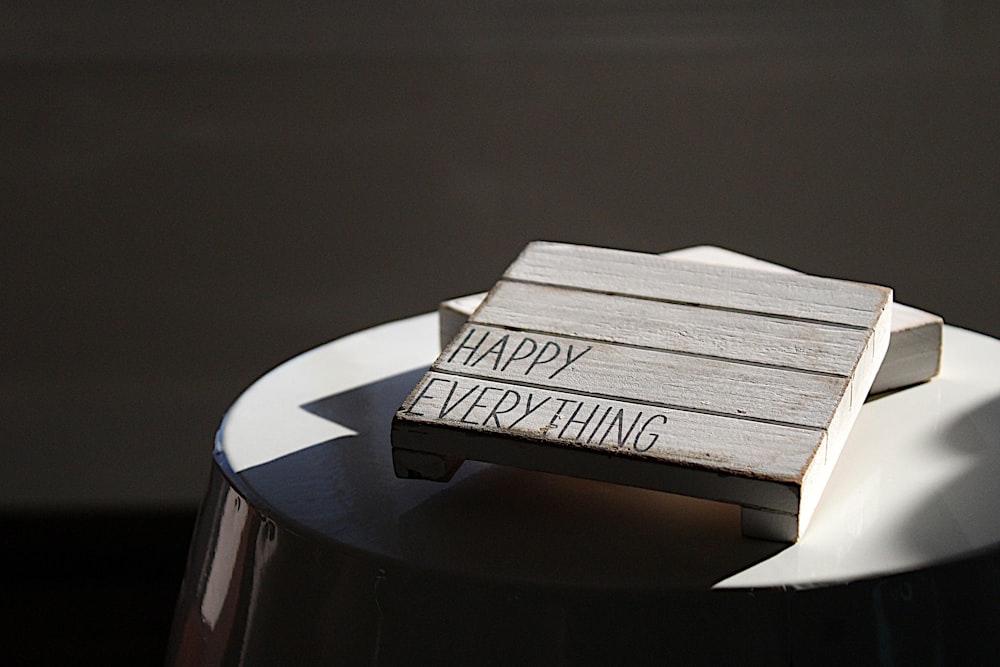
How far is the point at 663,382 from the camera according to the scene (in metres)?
0.65

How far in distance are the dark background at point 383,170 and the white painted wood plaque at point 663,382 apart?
2.45 feet

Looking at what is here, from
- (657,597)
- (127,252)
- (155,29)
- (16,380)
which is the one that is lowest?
(657,597)

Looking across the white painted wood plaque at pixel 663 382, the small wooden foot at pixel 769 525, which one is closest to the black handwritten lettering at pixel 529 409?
the white painted wood plaque at pixel 663 382

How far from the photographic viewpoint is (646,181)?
150 centimetres

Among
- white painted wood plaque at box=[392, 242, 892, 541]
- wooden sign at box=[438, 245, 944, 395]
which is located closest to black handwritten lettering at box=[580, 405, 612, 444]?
white painted wood plaque at box=[392, 242, 892, 541]

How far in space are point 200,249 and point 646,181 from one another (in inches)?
21.7

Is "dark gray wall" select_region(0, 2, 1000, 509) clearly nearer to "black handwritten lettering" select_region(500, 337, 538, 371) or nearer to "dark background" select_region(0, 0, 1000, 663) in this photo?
"dark background" select_region(0, 0, 1000, 663)

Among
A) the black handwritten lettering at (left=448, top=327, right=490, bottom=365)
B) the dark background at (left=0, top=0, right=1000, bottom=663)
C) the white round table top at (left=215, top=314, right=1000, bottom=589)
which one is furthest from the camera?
the dark background at (left=0, top=0, right=1000, bottom=663)

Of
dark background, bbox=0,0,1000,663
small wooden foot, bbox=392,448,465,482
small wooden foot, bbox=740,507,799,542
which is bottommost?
small wooden foot, bbox=740,507,799,542

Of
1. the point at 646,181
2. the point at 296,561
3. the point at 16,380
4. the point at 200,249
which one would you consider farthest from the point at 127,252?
the point at 296,561

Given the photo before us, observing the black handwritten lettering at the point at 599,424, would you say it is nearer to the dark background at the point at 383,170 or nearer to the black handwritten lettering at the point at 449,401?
the black handwritten lettering at the point at 449,401

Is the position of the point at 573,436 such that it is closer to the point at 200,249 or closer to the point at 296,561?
the point at 296,561

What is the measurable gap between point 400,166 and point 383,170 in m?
0.02

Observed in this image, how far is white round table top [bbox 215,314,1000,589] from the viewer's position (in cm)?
58
